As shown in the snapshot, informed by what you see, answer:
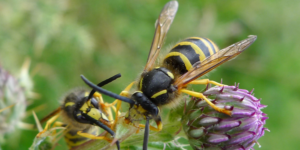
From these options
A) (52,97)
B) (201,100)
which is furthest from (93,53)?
(201,100)

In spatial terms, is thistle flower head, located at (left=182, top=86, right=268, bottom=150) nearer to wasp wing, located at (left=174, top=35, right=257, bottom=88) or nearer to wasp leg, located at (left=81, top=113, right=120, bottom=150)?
wasp wing, located at (left=174, top=35, right=257, bottom=88)

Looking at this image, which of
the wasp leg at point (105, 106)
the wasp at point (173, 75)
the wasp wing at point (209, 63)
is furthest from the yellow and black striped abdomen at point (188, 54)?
the wasp leg at point (105, 106)

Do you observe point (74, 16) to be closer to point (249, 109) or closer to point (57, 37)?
point (57, 37)

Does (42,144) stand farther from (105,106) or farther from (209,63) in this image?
(209,63)

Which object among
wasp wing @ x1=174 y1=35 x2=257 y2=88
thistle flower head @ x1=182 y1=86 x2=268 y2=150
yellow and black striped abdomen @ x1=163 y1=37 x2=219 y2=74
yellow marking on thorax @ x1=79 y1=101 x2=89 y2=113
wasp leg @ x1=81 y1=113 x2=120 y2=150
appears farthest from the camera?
yellow and black striped abdomen @ x1=163 y1=37 x2=219 y2=74

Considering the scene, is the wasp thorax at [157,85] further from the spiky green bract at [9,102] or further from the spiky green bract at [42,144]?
the spiky green bract at [9,102]

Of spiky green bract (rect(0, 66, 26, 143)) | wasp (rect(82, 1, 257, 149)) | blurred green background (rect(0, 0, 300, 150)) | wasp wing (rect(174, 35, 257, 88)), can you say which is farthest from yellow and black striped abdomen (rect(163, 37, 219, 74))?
blurred green background (rect(0, 0, 300, 150))

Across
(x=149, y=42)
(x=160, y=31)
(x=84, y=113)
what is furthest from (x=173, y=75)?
(x=149, y=42)
